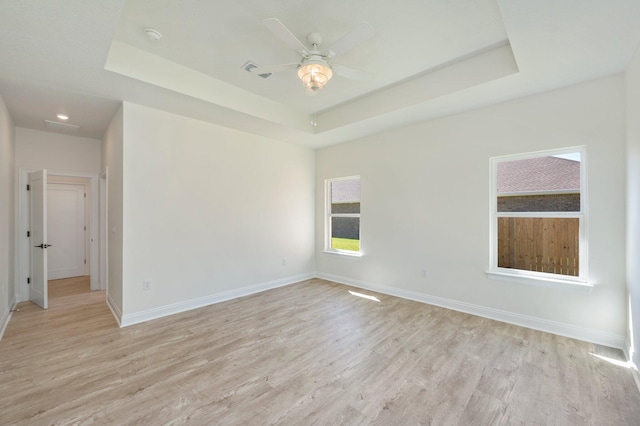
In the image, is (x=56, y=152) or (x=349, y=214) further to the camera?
(x=349, y=214)

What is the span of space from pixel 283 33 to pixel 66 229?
6.72 m

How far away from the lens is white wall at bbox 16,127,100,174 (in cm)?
432

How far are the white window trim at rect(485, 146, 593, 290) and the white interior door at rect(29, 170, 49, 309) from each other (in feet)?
20.2

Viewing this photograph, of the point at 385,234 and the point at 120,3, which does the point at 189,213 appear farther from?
the point at 385,234

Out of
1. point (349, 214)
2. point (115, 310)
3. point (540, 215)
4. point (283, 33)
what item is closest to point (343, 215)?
point (349, 214)

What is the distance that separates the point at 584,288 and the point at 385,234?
2.47m

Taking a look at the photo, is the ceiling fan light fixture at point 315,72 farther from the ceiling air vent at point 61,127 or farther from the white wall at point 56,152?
the white wall at point 56,152

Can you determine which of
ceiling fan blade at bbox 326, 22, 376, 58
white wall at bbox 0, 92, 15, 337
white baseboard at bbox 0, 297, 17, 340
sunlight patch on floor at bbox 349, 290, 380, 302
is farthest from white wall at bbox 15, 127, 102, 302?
ceiling fan blade at bbox 326, 22, 376, 58

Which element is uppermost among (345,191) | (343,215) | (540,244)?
(345,191)

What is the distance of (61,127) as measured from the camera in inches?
168

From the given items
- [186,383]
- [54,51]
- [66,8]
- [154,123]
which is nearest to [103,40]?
[66,8]

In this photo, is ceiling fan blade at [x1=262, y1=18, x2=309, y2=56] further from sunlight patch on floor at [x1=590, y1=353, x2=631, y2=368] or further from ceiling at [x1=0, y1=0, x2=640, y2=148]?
sunlight patch on floor at [x1=590, y1=353, x2=631, y2=368]

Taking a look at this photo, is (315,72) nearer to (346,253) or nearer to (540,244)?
(540,244)

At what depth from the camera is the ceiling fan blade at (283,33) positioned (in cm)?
188
